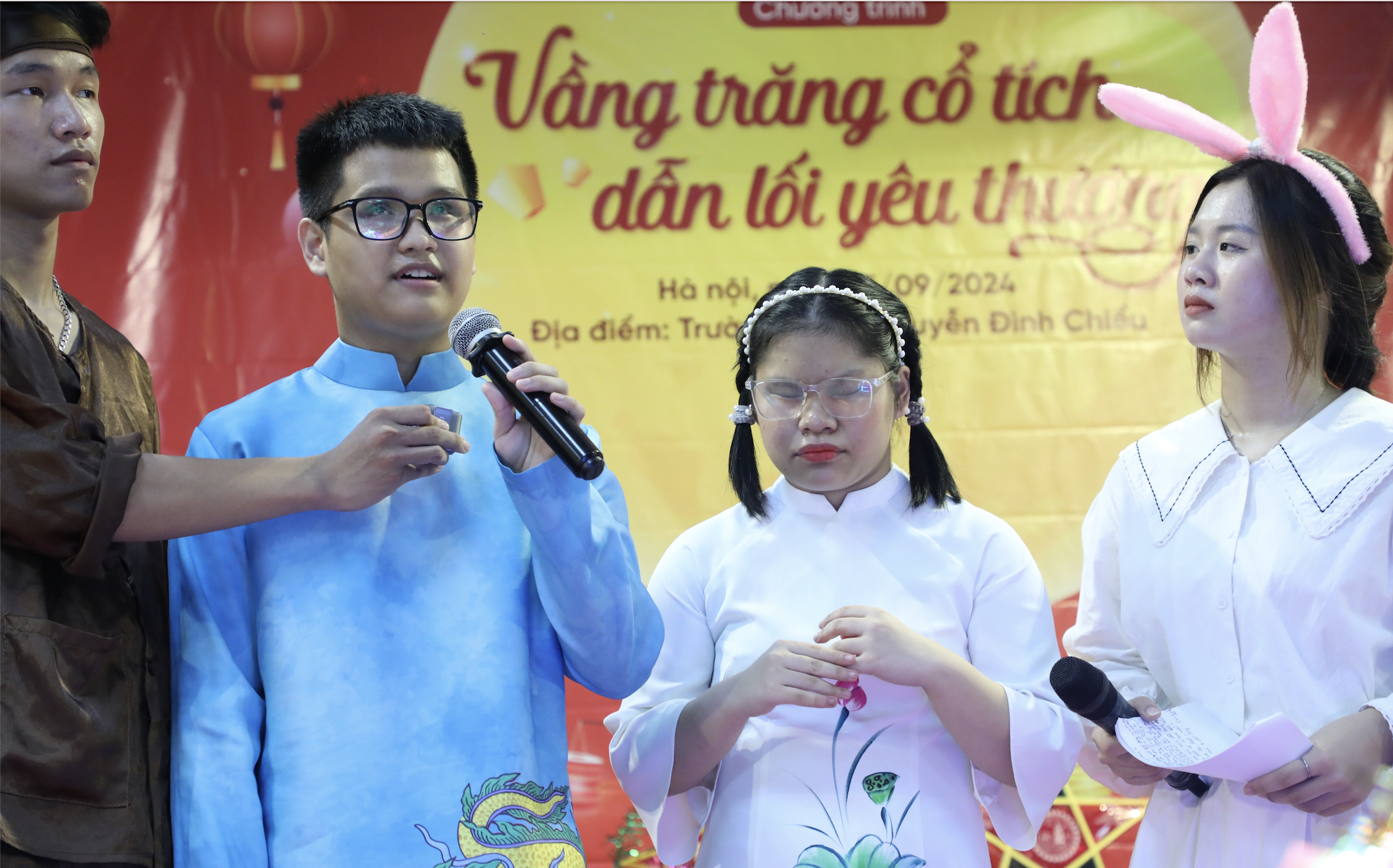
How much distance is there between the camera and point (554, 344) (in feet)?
11.4

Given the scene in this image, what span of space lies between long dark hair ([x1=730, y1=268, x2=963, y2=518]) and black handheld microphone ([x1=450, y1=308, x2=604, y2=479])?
0.54 metres

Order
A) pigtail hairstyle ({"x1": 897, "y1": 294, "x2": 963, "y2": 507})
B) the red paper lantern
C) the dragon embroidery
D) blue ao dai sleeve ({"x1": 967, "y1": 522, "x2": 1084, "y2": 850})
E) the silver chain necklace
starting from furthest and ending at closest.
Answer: the red paper lantern, pigtail hairstyle ({"x1": 897, "y1": 294, "x2": 963, "y2": 507}), blue ao dai sleeve ({"x1": 967, "y1": 522, "x2": 1084, "y2": 850}), the silver chain necklace, the dragon embroidery

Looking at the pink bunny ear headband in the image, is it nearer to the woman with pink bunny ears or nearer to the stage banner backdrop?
the woman with pink bunny ears

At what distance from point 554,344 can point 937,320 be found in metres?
1.17

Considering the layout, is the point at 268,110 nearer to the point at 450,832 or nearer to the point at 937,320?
the point at 937,320

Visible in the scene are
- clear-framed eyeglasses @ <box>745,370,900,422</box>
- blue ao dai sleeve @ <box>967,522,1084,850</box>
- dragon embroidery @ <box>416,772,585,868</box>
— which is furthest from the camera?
clear-framed eyeglasses @ <box>745,370,900,422</box>

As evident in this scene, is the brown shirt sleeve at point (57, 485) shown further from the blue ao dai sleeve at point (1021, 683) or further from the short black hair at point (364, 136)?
the blue ao dai sleeve at point (1021, 683)

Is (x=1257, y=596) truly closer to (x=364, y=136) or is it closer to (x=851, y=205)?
(x=364, y=136)

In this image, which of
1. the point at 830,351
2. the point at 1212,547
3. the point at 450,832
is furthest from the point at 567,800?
the point at 1212,547

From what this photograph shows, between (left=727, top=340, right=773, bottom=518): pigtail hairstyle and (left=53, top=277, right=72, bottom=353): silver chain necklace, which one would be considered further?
(left=727, top=340, right=773, bottom=518): pigtail hairstyle

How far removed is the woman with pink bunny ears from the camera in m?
1.75

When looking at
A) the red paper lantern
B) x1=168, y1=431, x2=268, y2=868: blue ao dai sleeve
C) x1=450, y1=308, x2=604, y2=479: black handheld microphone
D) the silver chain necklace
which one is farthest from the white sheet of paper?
the red paper lantern

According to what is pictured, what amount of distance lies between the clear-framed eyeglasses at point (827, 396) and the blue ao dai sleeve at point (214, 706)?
818 mm

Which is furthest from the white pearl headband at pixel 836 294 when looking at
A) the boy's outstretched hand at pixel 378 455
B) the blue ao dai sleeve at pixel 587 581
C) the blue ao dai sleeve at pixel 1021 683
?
the boy's outstretched hand at pixel 378 455
